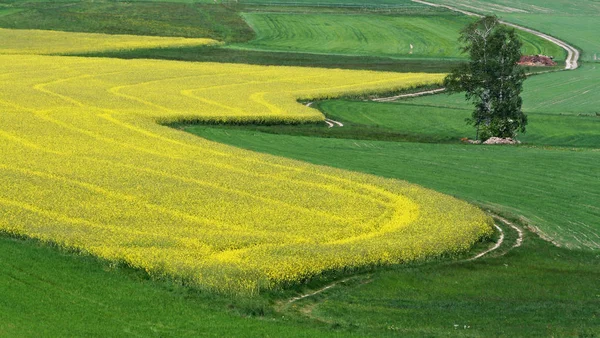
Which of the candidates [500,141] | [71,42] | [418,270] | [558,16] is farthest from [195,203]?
[558,16]

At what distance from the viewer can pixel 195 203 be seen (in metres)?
42.0

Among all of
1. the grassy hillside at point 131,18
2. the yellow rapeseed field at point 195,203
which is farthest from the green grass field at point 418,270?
the grassy hillside at point 131,18

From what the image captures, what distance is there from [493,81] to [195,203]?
34.5 m

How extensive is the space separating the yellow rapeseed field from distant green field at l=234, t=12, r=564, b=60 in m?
58.7

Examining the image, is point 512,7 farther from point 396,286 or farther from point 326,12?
point 396,286

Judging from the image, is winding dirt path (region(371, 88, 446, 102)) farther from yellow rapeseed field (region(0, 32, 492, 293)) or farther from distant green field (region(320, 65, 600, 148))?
yellow rapeseed field (region(0, 32, 492, 293))

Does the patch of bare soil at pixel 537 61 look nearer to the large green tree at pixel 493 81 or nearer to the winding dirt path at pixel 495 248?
the large green tree at pixel 493 81

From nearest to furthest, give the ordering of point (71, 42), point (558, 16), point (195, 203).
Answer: point (195, 203), point (71, 42), point (558, 16)

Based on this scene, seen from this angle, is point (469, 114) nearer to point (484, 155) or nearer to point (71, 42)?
point (484, 155)

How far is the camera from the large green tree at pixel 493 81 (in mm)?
70188

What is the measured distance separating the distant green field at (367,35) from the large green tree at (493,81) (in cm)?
5304

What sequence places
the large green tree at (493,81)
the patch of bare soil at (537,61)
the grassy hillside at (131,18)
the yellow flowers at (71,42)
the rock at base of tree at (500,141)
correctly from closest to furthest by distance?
1. the rock at base of tree at (500,141)
2. the large green tree at (493,81)
3. the yellow flowers at (71,42)
4. the patch of bare soil at (537,61)
5. the grassy hillside at (131,18)

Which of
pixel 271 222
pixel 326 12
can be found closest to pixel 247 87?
pixel 271 222

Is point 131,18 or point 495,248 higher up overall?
point 495,248
